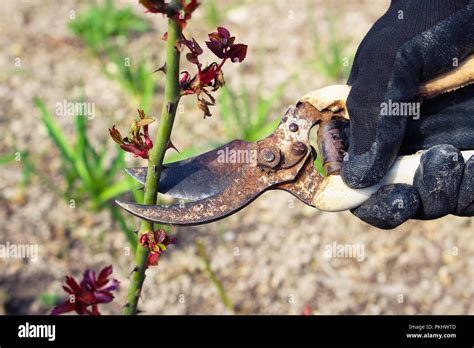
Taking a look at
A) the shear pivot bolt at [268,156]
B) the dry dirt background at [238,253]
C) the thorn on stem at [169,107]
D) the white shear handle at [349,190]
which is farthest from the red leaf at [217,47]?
the dry dirt background at [238,253]

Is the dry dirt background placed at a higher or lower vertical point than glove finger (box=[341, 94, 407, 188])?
lower

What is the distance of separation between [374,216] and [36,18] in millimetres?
2909

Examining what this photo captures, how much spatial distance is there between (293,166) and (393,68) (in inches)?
13.5

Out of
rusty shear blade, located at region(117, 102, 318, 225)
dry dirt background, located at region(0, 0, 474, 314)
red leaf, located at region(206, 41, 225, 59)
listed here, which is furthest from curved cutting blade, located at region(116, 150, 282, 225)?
dry dirt background, located at region(0, 0, 474, 314)

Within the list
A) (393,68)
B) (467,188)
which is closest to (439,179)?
(467,188)

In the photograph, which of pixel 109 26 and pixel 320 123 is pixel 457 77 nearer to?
pixel 320 123

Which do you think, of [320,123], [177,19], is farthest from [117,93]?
[177,19]

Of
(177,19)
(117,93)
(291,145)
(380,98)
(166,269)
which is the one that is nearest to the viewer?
(177,19)

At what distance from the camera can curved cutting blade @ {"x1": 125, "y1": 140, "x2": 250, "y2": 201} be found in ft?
5.62

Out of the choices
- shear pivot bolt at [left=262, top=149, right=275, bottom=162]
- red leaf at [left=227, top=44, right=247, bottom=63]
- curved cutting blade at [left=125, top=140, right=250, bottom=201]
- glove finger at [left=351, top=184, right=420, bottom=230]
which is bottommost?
glove finger at [left=351, top=184, right=420, bottom=230]

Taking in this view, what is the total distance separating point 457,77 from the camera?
1772mm

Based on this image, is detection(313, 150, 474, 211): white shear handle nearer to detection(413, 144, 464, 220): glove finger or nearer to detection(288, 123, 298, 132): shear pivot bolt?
detection(413, 144, 464, 220): glove finger

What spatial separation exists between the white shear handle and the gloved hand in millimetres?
21

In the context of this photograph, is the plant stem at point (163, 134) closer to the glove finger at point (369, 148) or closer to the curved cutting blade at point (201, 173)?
the curved cutting blade at point (201, 173)
